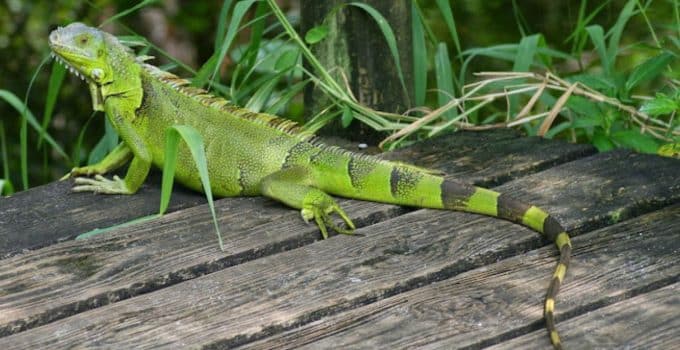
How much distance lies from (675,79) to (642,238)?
1399mm

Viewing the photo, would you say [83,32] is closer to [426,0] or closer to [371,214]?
[371,214]

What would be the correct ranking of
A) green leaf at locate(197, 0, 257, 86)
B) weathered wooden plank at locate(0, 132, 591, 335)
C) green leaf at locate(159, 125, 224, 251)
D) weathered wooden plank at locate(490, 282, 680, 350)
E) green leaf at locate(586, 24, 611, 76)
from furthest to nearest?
1. green leaf at locate(586, 24, 611, 76)
2. green leaf at locate(197, 0, 257, 86)
3. green leaf at locate(159, 125, 224, 251)
4. weathered wooden plank at locate(0, 132, 591, 335)
5. weathered wooden plank at locate(490, 282, 680, 350)

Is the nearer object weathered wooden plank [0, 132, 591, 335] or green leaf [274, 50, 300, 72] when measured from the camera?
weathered wooden plank [0, 132, 591, 335]

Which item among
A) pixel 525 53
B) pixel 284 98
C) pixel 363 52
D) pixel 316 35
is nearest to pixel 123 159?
pixel 284 98

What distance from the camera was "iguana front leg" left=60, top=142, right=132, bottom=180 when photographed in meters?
4.11

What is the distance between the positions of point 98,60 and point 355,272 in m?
1.38

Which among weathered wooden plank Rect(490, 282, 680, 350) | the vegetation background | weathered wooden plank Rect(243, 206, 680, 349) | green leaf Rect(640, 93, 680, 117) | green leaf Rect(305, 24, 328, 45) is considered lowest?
the vegetation background

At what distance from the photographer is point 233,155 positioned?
3.96 m

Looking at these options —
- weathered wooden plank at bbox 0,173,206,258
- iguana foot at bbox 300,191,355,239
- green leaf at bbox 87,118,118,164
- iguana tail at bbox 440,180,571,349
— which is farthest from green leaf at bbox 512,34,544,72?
green leaf at bbox 87,118,118,164

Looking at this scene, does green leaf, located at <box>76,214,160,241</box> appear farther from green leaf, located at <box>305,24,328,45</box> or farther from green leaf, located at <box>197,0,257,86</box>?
green leaf, located at <box>305,24,328,45</box>

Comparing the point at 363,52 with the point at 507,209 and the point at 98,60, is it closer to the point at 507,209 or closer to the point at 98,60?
the point at 98,60

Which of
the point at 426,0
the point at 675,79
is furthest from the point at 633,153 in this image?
the point at 426,0

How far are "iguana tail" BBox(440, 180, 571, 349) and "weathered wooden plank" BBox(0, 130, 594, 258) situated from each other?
0.30m

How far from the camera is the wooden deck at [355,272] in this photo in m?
2.77
